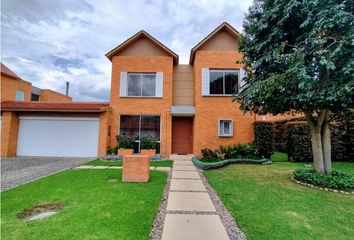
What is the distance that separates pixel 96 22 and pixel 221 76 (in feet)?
29.7

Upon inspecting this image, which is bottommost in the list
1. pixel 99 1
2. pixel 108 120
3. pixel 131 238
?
pixel 131 238

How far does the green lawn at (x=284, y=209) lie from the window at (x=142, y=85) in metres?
8.99

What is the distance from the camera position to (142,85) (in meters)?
15.0

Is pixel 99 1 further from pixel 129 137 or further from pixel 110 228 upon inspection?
pixel 110 228

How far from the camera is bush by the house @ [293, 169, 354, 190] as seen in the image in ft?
21.3

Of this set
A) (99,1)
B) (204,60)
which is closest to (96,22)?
(99,1)

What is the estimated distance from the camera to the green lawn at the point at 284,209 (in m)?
3.86

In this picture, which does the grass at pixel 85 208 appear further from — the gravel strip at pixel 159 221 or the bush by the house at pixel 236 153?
the bush by the house at pixel 236 153

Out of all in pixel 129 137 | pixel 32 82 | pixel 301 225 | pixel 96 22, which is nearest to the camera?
pixel 301 225

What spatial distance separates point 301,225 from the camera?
13.6ft

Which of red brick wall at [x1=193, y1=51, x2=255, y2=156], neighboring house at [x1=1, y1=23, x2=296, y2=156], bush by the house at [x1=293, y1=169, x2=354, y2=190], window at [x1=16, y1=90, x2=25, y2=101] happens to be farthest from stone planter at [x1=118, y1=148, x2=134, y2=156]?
window at [x1=16, y1=90, x2=25, y2=101]

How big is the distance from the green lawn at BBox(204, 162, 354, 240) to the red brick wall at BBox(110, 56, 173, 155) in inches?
284

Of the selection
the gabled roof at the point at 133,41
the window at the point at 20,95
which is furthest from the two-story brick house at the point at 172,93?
the window at the point at 20,95

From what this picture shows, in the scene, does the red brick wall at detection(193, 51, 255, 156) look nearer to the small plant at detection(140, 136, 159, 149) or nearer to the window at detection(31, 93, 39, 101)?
the small plant at detection(140, 136, 159, 149)
